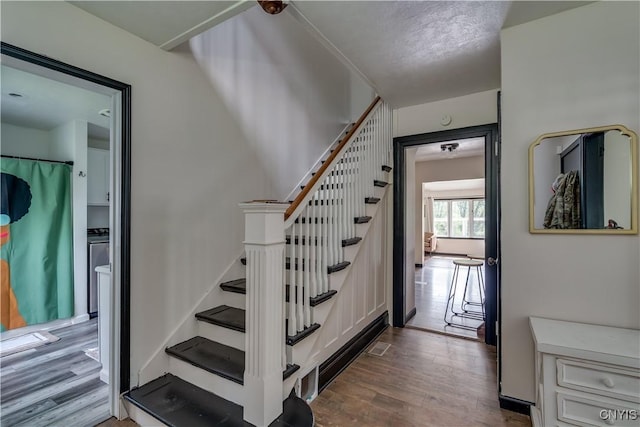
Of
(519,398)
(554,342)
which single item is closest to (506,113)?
(554,342)

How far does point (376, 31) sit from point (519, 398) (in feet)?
8.79

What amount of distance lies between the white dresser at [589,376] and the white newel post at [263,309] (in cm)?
145

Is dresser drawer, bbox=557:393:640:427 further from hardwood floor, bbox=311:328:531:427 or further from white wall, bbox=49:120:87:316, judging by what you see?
white wall, bbox=49:120:87:316

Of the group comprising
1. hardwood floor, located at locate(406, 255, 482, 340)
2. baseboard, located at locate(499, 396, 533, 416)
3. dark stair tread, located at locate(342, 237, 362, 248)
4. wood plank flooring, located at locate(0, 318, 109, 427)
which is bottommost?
hardwood floor, located at locate(406, 255, 482, 340)

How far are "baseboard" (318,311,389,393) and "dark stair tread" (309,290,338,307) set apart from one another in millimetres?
565

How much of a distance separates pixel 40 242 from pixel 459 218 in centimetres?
1089

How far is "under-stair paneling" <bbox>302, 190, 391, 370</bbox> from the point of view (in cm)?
237

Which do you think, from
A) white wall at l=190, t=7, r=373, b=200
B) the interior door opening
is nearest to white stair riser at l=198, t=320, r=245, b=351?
the interior door opening

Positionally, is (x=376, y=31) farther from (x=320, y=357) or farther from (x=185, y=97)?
(x=320, y=357)

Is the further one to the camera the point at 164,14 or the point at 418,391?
the point at 418,391

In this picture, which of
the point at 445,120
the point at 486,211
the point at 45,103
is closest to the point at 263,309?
the point at 486,211

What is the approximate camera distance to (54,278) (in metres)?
→ 3.46

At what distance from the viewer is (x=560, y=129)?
1.82 meters

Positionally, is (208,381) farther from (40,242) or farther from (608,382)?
(40,242)
